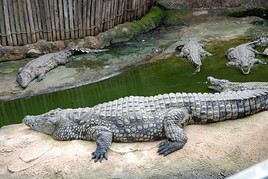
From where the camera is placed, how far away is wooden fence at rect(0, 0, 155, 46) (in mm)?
7949

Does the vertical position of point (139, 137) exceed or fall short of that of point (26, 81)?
it exceeds it

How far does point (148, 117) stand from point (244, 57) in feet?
10.4

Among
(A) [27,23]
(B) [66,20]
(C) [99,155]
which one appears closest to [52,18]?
(B) [66,20]

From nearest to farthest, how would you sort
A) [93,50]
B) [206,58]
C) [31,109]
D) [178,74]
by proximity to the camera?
[31,109]
[178,74]
[206,58]
[93,50]

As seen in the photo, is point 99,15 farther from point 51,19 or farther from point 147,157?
point 147,157

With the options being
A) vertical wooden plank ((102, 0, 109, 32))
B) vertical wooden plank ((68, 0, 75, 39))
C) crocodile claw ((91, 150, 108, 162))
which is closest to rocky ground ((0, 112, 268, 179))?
crocodile claw ((91, 150, 108, 162))

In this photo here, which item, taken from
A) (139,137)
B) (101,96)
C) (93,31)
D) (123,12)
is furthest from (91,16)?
(139,137)

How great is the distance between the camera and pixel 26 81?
675 centimetres

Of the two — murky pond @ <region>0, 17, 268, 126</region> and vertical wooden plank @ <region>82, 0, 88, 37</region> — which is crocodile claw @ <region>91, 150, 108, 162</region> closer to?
murky pond @ <region>0, 17, 268, 126</region>

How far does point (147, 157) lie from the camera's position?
3938 millimetres

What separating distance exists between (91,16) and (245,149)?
17.7 feet

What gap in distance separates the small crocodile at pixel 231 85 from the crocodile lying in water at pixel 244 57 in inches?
38.1

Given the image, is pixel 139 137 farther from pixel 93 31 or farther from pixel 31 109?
pixel 93 31

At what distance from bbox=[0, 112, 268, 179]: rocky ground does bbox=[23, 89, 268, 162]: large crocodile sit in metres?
0.09
